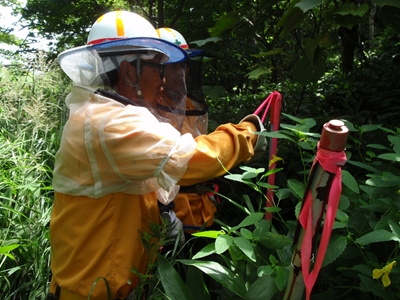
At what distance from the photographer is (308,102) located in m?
3.99

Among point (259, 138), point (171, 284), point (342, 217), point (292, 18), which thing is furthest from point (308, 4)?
point (171, 284)

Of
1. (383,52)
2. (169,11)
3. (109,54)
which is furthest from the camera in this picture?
(169,11)

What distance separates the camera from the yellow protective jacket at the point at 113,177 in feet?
5.22

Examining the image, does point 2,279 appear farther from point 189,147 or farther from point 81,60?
point 189,147

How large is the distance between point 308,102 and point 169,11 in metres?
4.20

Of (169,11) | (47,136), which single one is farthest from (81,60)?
(169,11)

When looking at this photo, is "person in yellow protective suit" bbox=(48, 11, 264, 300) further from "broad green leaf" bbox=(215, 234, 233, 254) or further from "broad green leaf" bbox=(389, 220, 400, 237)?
"broad green leaf" bbox=(389, 220, 400, 237)

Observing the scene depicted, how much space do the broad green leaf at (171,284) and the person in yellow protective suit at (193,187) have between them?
60 centimetres

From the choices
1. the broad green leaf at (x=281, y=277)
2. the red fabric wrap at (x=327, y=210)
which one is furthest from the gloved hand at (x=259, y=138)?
the red fabric wrap at (x=327, y=210)

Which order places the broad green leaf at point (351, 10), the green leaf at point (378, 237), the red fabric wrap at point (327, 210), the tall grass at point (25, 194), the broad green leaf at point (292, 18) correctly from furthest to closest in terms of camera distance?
the tall grass at point (25, 194)
the broad green leaf at point (292, 18)
the broad green leaf at point (351, 10)
the green leaf at point (378, 237)
the red fabric wrap at point (327, 210)

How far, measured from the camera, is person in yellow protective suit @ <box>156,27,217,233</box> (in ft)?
7.54

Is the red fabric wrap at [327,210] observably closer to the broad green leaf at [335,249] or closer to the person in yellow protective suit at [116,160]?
the broad green leaf at [335,249]

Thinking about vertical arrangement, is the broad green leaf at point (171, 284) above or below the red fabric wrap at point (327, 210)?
below

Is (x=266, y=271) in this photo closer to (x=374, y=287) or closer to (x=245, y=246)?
(x=245, y=246)
